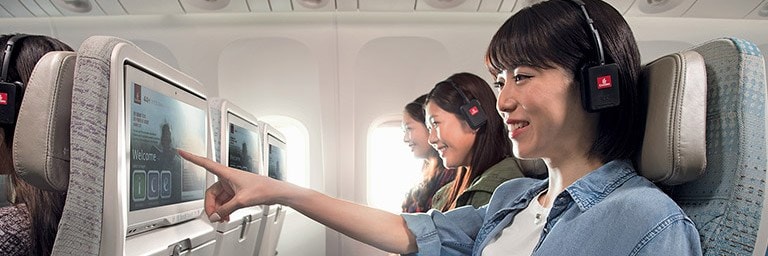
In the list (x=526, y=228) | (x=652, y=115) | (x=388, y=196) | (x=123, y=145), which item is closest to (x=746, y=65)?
(x=652, y=115)

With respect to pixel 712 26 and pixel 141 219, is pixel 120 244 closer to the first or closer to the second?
pixel 141 219

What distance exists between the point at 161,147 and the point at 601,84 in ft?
3.22

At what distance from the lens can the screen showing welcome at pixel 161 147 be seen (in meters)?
1.24

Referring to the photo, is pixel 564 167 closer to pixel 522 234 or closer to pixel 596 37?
pixel 522 234

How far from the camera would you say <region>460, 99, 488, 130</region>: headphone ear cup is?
2.40 metres

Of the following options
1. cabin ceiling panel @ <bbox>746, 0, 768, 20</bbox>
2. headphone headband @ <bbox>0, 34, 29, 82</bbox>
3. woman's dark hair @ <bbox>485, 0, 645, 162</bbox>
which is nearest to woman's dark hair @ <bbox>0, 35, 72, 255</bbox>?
headphone headband @ <bbox>0, 34, 29, 82</bbox>

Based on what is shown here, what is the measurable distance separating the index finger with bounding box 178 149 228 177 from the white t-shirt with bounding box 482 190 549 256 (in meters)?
0.63

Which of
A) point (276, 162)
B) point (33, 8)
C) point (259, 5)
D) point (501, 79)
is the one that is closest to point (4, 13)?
point (33, 8)

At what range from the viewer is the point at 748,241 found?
3.14ft

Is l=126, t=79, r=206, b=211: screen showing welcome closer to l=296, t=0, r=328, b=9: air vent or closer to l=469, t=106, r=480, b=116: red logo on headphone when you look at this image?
l=469, t=106, r=480, b=116: red logo on headphone

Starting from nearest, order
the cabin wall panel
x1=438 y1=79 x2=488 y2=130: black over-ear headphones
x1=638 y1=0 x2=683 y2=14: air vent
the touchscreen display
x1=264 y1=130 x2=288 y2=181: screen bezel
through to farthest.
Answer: x1=438 y1=79 x2=488 y2=130: black over-ear headphones, x1=264 y1=130 x2=288 y2=181: screen bezel, the touchscreen display, x1=638 y1=0 x2=683 y2=14: air vent, the cabin wall panel

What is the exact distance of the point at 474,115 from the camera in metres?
2.41

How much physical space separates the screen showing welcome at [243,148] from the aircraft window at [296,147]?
7.97 feet

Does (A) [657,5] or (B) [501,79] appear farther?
(A) [657,5]
